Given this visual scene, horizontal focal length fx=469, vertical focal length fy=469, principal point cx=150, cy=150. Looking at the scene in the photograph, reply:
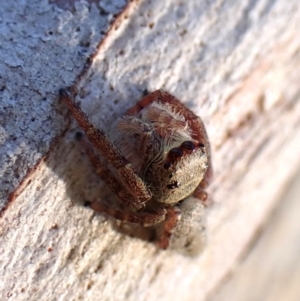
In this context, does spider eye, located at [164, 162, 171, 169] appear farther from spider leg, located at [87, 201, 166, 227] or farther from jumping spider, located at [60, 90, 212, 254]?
spider leg, located at [87, 201, 166, 227]

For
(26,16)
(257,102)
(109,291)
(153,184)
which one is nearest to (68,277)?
(109,291)

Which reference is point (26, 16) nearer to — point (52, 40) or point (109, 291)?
point (52, 40)

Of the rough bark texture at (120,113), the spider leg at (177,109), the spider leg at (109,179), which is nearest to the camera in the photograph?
the rough bark texture at (120,113)

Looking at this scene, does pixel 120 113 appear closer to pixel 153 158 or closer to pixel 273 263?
pixel 153 158

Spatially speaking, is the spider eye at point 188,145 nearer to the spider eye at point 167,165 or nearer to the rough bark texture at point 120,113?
the spider eye at point 167,165

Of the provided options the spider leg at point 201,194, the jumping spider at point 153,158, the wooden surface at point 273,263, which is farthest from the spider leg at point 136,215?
the wooden surface at point 273,263

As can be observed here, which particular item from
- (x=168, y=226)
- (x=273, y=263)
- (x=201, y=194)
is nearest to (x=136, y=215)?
(x=168, y=226)

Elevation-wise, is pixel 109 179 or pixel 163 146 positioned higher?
pixel 163 146
